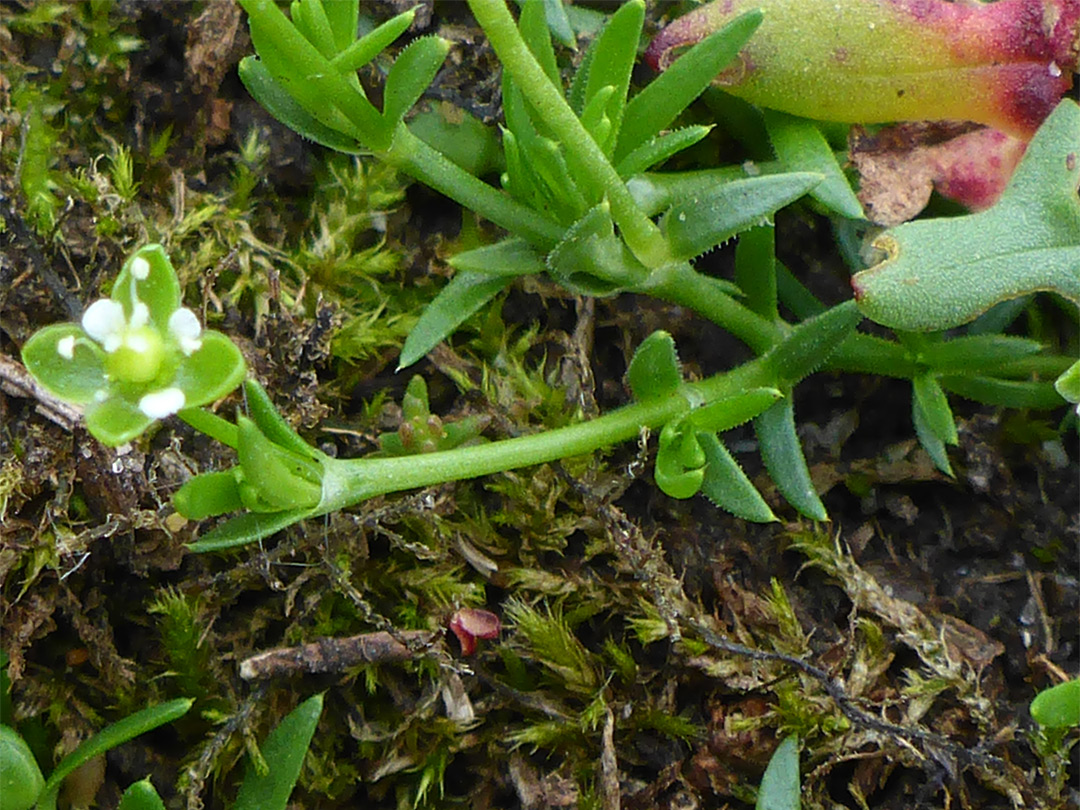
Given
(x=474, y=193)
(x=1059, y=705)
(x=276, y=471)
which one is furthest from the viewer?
(x=474, y=193)

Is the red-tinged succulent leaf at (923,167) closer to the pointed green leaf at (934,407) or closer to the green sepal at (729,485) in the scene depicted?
the pointed green leaf at (934,407)

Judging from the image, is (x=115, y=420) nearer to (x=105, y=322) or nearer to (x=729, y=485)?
(x=105, y=322)

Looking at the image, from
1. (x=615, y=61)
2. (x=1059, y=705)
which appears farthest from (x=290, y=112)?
(x=1059, y=705)

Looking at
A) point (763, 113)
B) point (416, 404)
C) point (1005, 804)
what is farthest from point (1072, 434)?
point (416, 404)

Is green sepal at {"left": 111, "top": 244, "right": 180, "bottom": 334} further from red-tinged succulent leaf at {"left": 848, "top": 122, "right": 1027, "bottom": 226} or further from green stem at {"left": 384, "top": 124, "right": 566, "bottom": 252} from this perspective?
red-tinged succulent leaf at {"left": 848, "top": 122, "right": 1027, "bottom": 226}

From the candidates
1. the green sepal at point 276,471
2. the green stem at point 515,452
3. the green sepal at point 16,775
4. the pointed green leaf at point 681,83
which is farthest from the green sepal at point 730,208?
the green sepal at point 16,775

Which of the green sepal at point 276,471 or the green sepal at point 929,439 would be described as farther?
the green sepal at point 929,439
